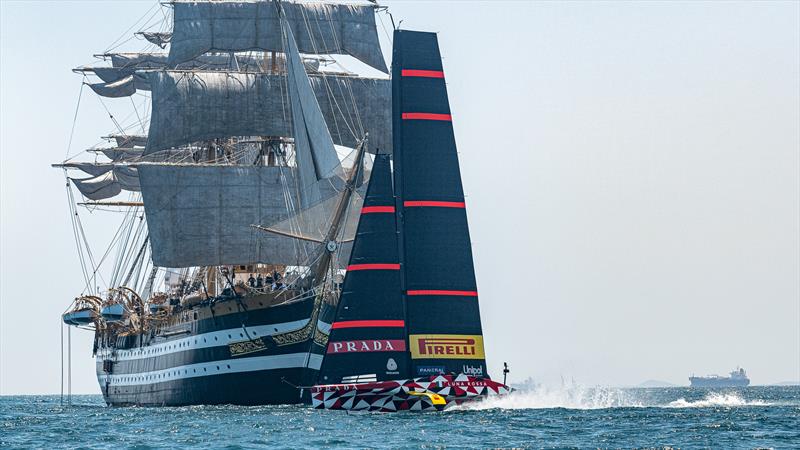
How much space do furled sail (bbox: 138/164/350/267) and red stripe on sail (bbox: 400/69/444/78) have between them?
31.3 m

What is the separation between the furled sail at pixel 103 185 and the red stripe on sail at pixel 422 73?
2138 inches

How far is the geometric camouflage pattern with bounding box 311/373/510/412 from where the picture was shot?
5472 cm

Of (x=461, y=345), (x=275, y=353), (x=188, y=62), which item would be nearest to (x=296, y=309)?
(x=275, y=353)

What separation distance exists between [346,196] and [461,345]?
60.4ft

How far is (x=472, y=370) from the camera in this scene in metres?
56.0

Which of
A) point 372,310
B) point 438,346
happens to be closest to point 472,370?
point 438,346

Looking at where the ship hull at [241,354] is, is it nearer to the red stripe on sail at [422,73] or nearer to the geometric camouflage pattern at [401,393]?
the geometric camouflage pattern at [401,393]

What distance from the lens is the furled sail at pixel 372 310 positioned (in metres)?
55.3

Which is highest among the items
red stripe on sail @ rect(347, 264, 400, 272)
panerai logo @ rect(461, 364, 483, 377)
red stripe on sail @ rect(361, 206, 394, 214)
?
red stripe on sail @ rect(361, 206, 394, 214)

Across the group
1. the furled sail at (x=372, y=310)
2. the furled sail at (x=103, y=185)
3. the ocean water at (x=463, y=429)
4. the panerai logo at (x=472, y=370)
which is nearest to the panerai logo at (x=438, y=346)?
the panerai logo at (x=472, y=370)

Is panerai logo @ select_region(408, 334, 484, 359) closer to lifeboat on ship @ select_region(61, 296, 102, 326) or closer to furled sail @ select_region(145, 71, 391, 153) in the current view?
furled sail @ select_region(145, 71, 391, 153)

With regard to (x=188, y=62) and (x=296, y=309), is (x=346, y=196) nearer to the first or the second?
(x=296, y=309)

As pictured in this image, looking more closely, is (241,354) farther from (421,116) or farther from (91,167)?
(91,167)

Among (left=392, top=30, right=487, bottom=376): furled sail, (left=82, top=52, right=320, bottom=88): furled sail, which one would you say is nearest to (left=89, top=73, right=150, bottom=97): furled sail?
(left=82, top=52, right=320, bottom=88): furled sail
